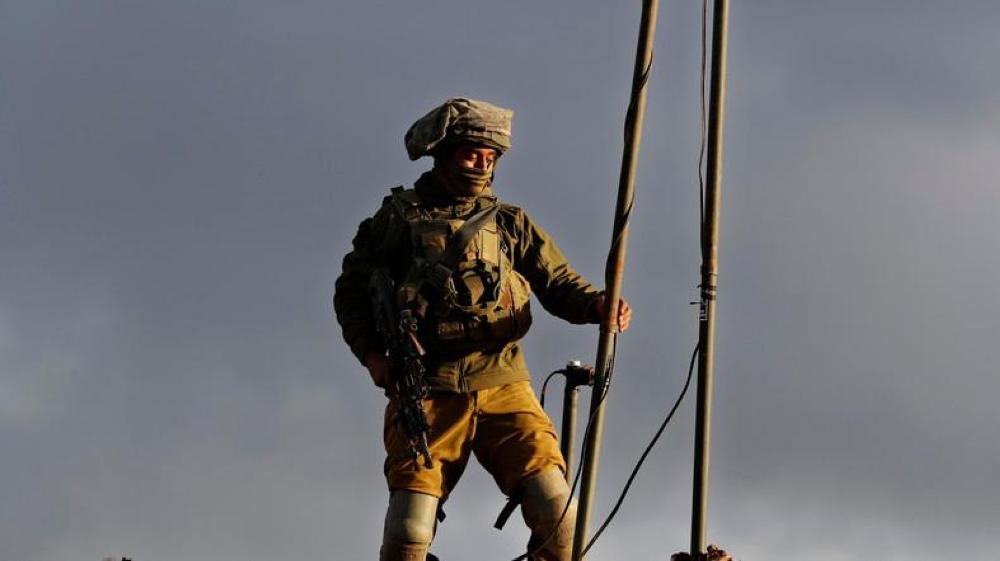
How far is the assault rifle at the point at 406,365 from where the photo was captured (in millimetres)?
10562

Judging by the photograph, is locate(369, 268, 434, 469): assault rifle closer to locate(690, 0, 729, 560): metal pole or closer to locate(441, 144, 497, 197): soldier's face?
locate(441, 144, 497, 197): soldier's face

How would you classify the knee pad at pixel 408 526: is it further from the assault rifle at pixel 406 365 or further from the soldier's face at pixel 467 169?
the soldier's face at pixel 467 169

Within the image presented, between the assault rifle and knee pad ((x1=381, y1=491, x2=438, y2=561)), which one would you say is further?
the assault rifle

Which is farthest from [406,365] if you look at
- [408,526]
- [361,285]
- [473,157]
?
[473,157]

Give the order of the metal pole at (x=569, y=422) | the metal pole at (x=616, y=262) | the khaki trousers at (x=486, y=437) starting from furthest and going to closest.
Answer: the metal pole at (x=569, y=422)
the khaki trousers at (x=486, y=437)
the metal pole at (x=616, y=262)

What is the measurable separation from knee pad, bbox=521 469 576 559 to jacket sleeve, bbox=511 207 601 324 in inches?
39.0

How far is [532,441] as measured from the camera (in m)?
10.8

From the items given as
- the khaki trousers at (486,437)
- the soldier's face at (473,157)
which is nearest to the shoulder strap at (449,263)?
the soldier's face at (473,157)

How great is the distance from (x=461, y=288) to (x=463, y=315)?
0.15m

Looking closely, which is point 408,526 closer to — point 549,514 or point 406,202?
point 549,514

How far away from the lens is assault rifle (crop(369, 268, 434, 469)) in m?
10.6

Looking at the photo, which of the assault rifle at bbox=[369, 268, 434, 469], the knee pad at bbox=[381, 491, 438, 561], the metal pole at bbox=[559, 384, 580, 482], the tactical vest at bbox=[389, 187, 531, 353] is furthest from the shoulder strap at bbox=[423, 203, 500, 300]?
the metal pole at bbox=[559, 384, 580, 482]

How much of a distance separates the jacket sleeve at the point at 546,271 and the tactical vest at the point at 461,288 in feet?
0.91

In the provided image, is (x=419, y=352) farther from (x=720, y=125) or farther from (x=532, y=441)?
(x=720, y=125)
